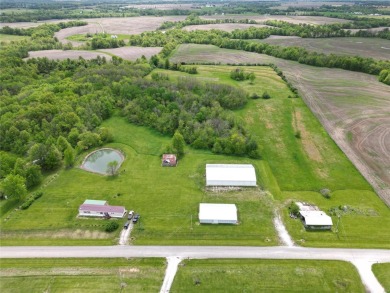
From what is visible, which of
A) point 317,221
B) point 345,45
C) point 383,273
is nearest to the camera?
point 383,273

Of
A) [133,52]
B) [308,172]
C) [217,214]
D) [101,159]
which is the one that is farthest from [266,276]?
[133,52]

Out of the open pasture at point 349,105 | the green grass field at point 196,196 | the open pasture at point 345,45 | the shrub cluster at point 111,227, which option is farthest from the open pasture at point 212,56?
the shrub cluster at point 111,227

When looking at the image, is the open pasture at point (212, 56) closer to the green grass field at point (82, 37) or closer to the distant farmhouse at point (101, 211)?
the green grass field at point (82, 37)

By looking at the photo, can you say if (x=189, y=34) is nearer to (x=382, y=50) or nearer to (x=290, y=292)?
(x=382, y=50)

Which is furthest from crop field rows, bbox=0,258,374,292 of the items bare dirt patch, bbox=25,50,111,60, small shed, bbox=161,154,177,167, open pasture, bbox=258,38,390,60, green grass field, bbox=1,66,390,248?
open pasture, bbox=258,38,390,60

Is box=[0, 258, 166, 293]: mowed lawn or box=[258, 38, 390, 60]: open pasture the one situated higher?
box=[258, 38, 390, 60]: open pasture

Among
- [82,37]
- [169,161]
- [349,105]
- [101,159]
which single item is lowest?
[101,159]

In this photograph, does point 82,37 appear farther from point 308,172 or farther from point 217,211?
point 217,211

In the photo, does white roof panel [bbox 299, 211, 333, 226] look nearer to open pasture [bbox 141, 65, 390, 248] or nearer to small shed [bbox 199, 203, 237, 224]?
open pasture [bbox 141, 65, 390, 248]
